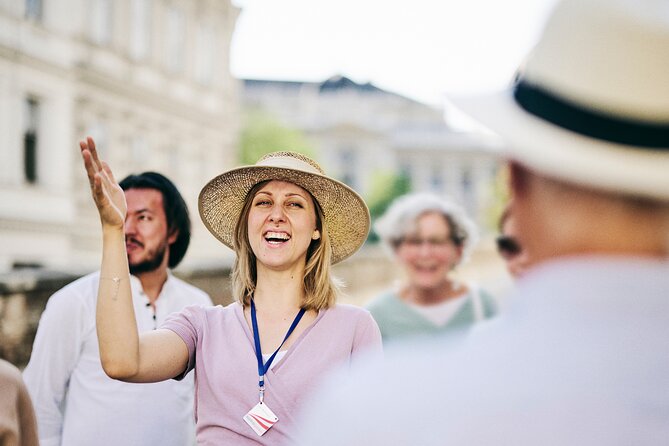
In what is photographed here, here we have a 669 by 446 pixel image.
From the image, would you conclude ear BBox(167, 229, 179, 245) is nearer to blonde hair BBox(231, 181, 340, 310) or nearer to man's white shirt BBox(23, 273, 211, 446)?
man's white shirt BBox(23, 273, 211, 446)

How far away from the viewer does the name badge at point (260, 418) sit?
2518 millimetres

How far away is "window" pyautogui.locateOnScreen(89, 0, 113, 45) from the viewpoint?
25920 mm

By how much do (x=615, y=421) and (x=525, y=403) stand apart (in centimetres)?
11

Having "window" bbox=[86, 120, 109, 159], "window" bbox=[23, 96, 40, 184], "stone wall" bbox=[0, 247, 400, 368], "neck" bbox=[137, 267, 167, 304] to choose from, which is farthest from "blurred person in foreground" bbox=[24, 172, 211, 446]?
"window" bbox=[86, 120, 109, 159]

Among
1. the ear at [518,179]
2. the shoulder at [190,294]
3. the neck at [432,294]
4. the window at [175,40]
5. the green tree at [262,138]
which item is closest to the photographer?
the ear at [518,179]

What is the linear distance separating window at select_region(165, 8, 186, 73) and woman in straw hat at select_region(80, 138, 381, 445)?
27.9 meters

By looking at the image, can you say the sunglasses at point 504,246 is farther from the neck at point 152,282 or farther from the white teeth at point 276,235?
the neck at point 152,282

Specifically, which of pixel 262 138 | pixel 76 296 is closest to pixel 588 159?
pixel 76 296

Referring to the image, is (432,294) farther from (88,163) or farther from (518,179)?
(518,179)

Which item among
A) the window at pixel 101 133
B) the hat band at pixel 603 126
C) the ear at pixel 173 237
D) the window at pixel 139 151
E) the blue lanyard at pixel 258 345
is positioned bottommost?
the window at pixel 139 151

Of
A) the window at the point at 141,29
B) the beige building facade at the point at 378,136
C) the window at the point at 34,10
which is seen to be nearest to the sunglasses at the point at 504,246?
the window at the point at 34,10

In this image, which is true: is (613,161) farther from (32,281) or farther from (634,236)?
(32,281)

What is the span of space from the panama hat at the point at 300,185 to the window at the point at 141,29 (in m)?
25.8

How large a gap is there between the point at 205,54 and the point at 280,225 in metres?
30.8
